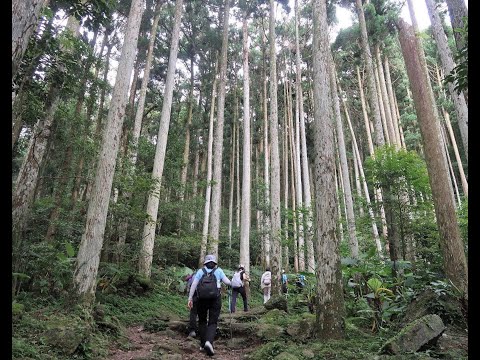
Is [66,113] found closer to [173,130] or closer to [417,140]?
[173,130]

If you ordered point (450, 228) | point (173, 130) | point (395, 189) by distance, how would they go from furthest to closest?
point (173, 130) → point (395, 189) → point (450, 228)

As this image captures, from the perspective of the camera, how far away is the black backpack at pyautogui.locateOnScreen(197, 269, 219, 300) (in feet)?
18.4

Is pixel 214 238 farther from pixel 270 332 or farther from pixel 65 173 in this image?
pixel 270 332

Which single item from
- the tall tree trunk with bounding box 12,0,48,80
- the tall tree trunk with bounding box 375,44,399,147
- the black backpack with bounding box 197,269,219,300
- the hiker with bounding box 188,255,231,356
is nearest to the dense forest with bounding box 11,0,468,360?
the tall tree trunk with bounding box 12,0,48,80

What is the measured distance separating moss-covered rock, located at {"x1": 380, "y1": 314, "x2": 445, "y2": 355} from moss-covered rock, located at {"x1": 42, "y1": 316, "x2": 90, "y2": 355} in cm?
423

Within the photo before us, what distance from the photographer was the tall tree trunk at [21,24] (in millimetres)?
3047

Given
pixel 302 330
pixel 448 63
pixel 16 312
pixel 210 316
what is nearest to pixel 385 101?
pixel 448 63

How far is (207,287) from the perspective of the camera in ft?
18.4

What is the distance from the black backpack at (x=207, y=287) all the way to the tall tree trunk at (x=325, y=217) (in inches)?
70.1

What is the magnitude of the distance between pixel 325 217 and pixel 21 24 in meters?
5.00

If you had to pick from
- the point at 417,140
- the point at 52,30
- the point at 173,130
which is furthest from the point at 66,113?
the point at 417,140
